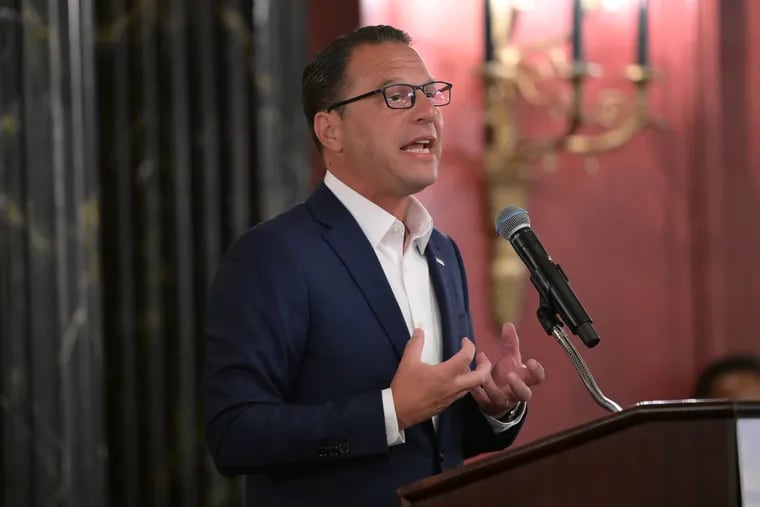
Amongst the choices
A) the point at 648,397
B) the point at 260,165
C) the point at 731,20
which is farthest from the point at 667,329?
the point at 260,165

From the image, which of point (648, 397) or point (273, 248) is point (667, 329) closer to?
point (648, 397)

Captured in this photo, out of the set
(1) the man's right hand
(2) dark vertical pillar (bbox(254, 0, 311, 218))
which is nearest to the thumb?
(1) the man's right hand

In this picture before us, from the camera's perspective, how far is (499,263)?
2861 millimetres

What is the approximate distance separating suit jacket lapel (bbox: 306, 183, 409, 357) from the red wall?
4.74 feet

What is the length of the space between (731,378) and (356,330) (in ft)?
5.88

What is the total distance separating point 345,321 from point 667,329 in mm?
1839

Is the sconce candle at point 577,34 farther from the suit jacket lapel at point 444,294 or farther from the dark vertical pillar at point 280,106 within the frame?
the suit jacket lapel at point 444,294

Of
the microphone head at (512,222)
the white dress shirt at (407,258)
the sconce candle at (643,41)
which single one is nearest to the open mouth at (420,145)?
the white dress shirt at (407,258)

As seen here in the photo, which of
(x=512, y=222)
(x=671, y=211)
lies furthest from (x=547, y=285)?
(x=671, y=211)

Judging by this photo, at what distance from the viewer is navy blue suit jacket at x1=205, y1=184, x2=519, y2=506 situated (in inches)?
56.1

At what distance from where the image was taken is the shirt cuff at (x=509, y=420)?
1.65 meters

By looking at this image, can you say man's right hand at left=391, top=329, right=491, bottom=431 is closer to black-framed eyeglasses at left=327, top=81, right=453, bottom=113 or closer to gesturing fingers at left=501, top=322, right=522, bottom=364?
gesturing fingers at left=501, top=322, right=522, bottom=364

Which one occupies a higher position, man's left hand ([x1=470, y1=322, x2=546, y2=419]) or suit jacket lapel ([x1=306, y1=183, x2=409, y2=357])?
suit jacket lapel ([x1=306, y1=183, x2=409, y2=357])

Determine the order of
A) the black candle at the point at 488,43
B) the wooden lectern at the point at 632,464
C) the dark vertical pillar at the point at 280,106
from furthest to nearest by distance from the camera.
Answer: the black candle at the point at 488,43
the dark vertical pillar at the point at 280,106
the wooden lectern at the point at 632,464
